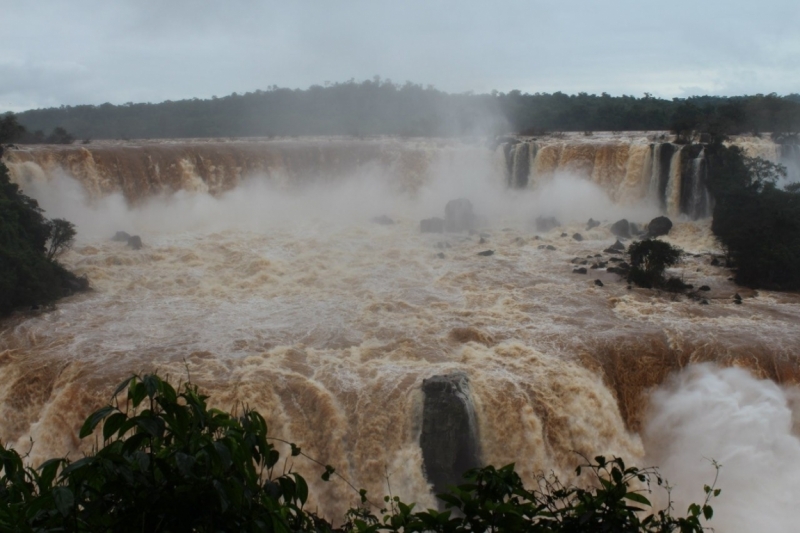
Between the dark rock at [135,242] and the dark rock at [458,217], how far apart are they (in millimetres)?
9767

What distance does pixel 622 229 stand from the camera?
2103 centimetres

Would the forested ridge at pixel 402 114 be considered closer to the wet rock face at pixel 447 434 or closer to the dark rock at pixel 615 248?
the dark rock at pixel 615 248

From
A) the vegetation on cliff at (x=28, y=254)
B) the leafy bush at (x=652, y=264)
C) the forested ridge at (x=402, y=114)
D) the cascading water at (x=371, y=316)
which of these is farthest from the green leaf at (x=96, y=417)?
the forested ridge at (x=402, y=114)

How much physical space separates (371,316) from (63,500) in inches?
457

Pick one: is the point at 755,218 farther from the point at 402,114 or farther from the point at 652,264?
the point at 402,114

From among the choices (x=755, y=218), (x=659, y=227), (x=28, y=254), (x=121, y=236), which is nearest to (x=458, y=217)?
(x=659, y=227)

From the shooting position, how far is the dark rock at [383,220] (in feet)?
76.9

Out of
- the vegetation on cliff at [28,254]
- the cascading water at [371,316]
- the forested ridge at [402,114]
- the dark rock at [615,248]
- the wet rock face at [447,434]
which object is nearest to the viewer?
the wet rock face at [447,434]

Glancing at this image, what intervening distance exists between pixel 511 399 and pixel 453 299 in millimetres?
4784

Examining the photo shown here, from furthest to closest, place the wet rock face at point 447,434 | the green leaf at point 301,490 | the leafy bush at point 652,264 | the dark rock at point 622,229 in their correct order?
1. the dark rock at point 622,229
2. the leafy bush at point 652,264
3. the wet rock face at point 447,434
4. the green leaf at point 301,490

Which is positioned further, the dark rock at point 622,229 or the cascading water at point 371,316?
the dark rock at point 622,229

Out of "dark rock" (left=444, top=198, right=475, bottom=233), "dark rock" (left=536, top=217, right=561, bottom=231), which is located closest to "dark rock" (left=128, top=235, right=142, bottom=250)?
"dark rock" (left=444, top=198, right=475, bottom=233)

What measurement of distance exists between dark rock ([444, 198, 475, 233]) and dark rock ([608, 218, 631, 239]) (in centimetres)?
474

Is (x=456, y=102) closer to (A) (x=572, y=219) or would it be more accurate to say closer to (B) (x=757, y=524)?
(A) (x=572, y=219)
